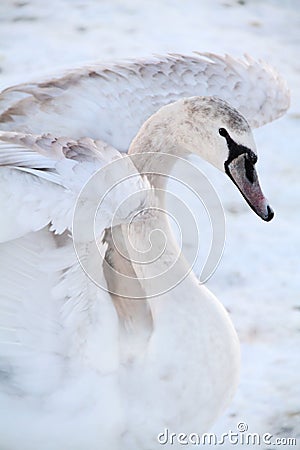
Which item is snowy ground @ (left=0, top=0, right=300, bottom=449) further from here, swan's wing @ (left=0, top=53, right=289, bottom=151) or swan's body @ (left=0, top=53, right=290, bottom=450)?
swan's wing @ (left=0, top=53, right=289, bottom=151)

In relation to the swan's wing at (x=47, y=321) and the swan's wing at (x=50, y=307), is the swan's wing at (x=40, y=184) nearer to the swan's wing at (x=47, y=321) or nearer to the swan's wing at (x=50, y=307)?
the swan's wing at (x=50, y=307)

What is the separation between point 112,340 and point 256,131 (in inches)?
85.8

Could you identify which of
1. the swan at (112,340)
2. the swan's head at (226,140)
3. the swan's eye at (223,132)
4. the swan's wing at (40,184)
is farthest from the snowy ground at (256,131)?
the swan's wing at (40,184)

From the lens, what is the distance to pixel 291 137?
446cm

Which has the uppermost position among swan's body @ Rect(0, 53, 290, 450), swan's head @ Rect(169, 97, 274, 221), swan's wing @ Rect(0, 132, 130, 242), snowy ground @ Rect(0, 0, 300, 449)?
swan's wing @ Rect(0, 132, 130, 242)

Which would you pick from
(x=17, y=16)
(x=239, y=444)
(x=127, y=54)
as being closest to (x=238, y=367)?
(x=239, y=444)

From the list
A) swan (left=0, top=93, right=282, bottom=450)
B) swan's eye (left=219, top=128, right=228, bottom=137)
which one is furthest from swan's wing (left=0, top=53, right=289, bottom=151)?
swan's eye (left=219, top=128, right=228, bottom=137)

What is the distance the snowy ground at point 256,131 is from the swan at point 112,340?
348 mm

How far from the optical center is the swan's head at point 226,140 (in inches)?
94.5

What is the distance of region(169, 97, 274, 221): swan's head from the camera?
240cm

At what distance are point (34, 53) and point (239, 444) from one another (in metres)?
2.44

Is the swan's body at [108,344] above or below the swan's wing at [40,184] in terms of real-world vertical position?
below

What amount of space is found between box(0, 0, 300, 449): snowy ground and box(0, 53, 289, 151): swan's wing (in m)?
Result: 0.58

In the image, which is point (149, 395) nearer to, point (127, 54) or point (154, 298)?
point (154, 298)
